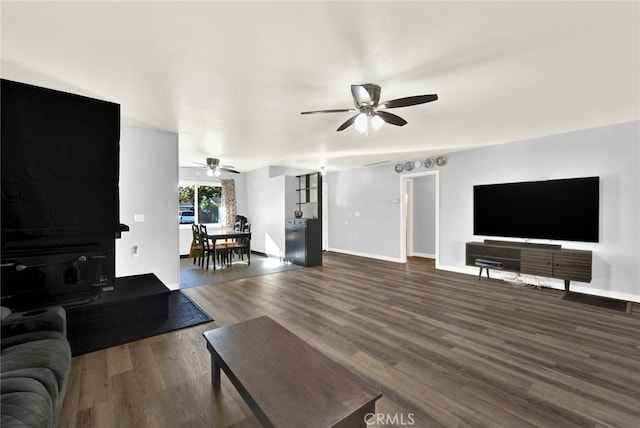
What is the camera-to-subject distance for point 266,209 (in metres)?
7.70

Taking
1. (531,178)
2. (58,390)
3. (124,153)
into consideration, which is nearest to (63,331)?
(58,390)

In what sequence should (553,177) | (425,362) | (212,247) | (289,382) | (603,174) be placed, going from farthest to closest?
(212,247), (553,177), (603,174), (425,362), (289,382)

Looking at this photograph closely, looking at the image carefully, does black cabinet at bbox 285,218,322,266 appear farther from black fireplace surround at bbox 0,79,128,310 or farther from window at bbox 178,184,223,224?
black fireplace surround at bbox 0,79,128,310

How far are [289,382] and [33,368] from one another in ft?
Result: 4.60

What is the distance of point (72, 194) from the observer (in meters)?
1.53

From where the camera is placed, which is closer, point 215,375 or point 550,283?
point 215,375

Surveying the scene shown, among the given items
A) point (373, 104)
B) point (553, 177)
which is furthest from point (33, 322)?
point (553, 177)

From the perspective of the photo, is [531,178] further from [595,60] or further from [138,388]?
[138,388]

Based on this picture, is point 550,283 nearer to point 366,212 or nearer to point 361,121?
point 366,212

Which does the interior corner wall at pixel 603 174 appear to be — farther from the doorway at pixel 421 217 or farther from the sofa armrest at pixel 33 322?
the sofa armrest at pixel 33 322

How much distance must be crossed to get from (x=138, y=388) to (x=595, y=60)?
4430 millimetres

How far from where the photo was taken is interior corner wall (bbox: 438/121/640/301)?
3.71m

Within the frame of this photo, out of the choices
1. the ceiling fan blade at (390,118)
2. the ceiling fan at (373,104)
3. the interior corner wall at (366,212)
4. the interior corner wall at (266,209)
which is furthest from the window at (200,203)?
the ceiling fan blade at (390,118)

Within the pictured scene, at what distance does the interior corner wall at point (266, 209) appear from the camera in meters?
7.09
